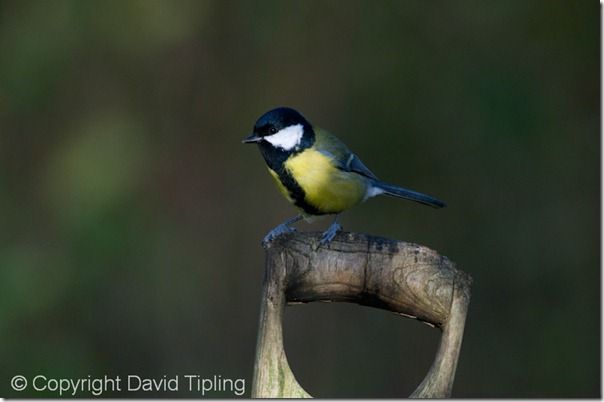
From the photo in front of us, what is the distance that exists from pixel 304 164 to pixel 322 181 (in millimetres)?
71

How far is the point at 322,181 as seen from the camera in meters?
2.53

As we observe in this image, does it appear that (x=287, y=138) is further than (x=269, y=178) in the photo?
No

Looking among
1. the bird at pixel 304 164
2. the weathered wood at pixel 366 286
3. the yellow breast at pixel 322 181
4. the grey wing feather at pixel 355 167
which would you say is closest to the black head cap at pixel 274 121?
the bird at pixel 304 164

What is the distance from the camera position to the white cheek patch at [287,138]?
247cm

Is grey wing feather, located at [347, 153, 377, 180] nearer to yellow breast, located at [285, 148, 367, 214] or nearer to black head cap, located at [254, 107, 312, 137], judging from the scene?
yellow breast, located at [285, 148, 367, 214]

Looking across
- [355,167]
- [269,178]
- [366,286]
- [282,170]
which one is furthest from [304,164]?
[269,178]

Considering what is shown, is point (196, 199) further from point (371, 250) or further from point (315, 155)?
point (371, 250)

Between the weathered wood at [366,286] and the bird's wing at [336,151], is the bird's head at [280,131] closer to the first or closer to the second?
the bird's wing at [336,151]

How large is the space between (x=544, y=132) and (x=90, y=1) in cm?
225

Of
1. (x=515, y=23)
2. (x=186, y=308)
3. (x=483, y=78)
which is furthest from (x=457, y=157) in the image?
(x=186, y=308)

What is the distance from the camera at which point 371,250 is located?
1.87 meters

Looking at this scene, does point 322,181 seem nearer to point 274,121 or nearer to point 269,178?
point 274,121

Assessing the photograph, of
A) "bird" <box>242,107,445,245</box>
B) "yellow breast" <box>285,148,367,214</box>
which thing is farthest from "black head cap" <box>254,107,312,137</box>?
"yellow breast" <box>285,148,367,214</box>

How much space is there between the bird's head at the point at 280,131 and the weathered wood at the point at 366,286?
1.94ft
